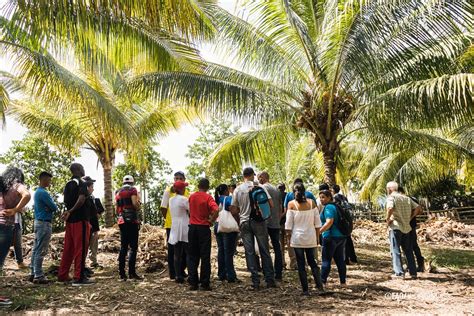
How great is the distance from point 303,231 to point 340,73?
4.54 meters

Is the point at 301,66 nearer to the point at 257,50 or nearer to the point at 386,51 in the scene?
the point at 257,50

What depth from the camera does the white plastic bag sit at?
21.4 feet

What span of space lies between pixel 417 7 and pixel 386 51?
3.45 ft

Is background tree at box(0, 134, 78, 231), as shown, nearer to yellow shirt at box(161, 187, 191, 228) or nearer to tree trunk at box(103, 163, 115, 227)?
tree trunk at box(103, 163, 115, 227)

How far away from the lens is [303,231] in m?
5.80

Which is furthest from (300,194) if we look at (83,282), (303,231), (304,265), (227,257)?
(83,282)

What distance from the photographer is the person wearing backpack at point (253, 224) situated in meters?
6.18

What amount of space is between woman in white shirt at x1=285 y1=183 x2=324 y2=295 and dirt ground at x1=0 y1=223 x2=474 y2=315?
30 centimetres

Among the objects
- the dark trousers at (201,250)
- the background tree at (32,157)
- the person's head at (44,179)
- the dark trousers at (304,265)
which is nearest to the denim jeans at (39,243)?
the person's head at (44,179)

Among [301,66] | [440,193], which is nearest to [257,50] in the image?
[301,66]

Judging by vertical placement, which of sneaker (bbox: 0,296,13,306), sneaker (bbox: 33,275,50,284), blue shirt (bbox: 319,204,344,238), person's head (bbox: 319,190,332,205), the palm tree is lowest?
sneaker (bbox: 0,296,13,306)

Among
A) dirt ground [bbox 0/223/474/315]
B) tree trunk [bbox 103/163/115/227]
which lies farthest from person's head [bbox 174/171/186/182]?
tree trunk [bbox 103/163/115/227]

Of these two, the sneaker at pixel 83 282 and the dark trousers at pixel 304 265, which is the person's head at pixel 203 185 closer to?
the dark trousers at pixel 304 265

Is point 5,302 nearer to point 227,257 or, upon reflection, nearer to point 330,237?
point 227,257
